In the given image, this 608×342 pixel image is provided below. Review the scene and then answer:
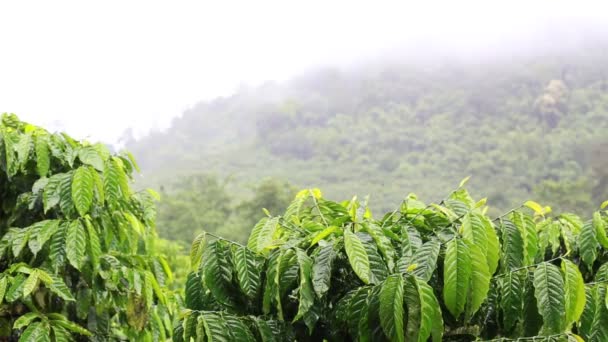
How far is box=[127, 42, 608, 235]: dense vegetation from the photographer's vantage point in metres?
31.4

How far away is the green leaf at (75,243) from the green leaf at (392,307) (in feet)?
3.58

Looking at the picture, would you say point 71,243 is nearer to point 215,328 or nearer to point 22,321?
point 22,321

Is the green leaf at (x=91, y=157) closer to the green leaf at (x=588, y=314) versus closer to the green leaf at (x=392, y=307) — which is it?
the green leaf at (x=392, y=307)

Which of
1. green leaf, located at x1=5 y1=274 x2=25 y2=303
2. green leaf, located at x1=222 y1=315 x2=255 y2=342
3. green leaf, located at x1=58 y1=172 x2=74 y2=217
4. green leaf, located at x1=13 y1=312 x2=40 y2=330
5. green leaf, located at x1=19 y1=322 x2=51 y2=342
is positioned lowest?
green leaf, located at x1=19 y1=322 x2=51 y2=342

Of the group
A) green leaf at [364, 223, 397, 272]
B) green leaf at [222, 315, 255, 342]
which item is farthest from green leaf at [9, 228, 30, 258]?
green leaf at [364, 223, 397, 272]

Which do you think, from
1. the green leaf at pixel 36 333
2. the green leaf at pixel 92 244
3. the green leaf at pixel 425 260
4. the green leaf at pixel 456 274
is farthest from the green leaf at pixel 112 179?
the green leaf at pixel 456 274

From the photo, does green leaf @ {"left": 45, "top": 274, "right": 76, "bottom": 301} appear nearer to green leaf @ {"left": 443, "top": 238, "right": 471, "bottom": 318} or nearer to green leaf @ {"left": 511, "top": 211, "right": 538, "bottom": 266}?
green leaf @ {"left": 443, "top": 238, "right": 471, "bottom": 318}

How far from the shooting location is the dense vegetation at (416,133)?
31438 millimetres

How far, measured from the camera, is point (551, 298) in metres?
1.15

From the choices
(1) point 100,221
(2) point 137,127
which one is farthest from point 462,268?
(2) point 137,127

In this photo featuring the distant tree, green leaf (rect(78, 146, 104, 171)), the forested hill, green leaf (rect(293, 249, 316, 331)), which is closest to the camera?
green leaf (rect(293, 249, 316, 331))

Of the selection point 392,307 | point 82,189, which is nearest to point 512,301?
point 392,307

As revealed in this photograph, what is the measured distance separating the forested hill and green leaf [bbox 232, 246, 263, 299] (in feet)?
68.7

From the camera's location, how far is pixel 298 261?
1213 millimetres
